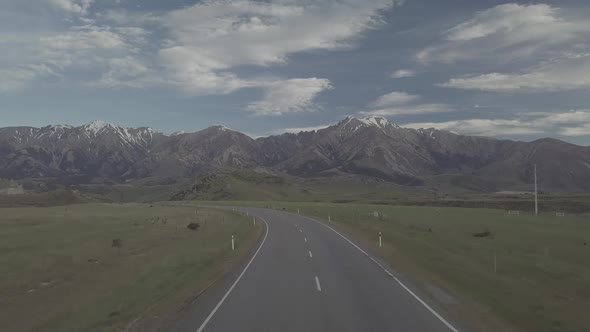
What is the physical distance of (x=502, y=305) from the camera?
17.7 m

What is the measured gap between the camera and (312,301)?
17.4 meters

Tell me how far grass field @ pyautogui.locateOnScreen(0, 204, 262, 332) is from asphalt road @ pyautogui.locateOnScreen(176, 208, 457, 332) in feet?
4.47

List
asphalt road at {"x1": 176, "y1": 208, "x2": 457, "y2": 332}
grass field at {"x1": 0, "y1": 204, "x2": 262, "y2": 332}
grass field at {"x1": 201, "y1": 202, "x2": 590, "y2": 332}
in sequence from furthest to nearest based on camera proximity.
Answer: grass field at {"x1": 0, "y1": 204, "x2": 262, "y2": 332} < grass field at {"x1": 201, "y1": 202, "x2": 590, "y2": 332} < asphalt road at {"x1": 176, "y1": 208, "x2": 457, "y2": 332}

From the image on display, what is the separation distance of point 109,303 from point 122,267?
11.3m

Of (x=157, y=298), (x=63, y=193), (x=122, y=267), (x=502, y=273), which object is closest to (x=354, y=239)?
(x=502, y=273)

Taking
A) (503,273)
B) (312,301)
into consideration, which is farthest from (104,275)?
(503,273)

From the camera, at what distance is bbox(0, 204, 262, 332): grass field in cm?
1734

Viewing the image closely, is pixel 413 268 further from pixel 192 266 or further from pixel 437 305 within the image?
pixel 192 266

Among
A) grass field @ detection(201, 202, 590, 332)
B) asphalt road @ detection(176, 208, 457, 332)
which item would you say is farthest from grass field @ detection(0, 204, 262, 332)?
grass field @ detection(201, 202, 590, 332)

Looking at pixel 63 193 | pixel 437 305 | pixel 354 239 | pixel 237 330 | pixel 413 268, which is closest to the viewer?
pixel 237 330

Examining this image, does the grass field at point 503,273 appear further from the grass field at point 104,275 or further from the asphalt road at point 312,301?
the grass field at point 104,275

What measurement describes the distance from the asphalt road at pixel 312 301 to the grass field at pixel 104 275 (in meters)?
1.36

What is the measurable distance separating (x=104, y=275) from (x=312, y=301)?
15165mm

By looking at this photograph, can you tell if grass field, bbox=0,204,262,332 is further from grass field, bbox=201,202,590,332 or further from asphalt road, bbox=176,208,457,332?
grass field, bbox=201,202,590,332
